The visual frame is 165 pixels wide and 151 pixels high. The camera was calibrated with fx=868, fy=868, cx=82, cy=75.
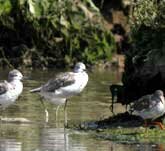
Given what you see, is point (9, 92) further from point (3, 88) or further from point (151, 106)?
point (151, 106)

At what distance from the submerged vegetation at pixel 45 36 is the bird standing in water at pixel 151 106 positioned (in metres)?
16.8

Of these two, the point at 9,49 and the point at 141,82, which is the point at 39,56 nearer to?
the point at 9,49

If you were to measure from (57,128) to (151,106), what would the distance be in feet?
6.44

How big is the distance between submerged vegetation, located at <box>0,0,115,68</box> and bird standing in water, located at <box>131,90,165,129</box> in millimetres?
16778

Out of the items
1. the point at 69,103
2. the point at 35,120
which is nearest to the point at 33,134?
the point at 35,120

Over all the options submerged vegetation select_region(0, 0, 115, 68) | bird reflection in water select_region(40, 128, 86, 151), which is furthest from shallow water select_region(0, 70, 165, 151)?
submerged vegetation select_region(0, 0, 115, 68)

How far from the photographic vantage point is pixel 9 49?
35.1 meters

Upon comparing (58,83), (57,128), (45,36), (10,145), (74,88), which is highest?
(58,83)

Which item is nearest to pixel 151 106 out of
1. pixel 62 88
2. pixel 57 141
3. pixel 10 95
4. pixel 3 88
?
pixel 57 141

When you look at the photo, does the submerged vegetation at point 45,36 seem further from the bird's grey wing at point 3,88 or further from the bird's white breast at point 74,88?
the bird's grey wing at point 3,88

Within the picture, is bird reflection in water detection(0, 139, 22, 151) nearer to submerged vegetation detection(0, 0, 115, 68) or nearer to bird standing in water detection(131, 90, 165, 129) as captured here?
bird standing in water detection(131, 90, 165, 129)

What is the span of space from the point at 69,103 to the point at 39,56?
1269 cm

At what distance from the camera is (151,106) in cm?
1728

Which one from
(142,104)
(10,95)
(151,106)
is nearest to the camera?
(151,106)
